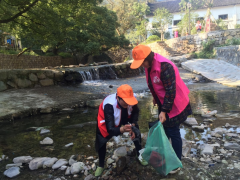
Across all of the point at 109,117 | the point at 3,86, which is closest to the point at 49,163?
the point at 109,117

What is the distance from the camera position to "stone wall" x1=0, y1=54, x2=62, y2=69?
12720 millimetres

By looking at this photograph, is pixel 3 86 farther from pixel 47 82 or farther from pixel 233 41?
pixel 233 41

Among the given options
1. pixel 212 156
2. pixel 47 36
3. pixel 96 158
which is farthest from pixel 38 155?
pixel 47 36

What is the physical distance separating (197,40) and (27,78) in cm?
1660

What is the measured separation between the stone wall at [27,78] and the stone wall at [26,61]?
5714 mm

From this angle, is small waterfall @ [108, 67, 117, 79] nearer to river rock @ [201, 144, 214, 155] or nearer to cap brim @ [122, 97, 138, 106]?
river rock @ [201, 144, 214, 155]

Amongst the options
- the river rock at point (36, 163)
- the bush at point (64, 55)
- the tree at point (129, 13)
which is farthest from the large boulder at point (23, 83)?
the tree at point (129, 13)

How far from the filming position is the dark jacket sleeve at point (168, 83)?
1978mm

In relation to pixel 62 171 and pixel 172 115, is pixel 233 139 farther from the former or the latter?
pixel 62 171

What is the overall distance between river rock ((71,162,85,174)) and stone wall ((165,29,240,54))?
60.7 feet

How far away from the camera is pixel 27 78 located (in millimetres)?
8023

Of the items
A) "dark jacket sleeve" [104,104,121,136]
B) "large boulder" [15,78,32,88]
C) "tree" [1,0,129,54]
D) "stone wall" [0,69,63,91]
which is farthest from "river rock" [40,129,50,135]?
"tree" [1,0,129,54]

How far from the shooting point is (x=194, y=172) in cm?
226

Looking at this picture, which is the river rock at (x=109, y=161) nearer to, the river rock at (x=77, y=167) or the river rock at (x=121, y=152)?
the river rock at (x=121, y=152)
